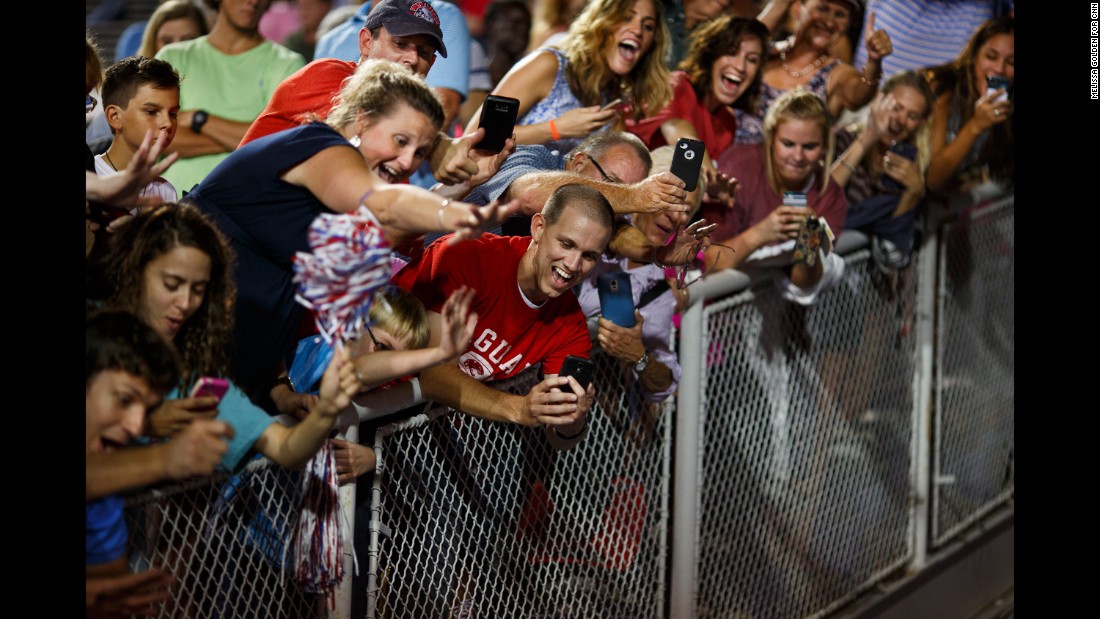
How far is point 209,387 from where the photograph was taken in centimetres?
232

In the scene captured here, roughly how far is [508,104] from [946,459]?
300cm

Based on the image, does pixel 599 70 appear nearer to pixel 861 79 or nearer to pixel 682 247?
pixel 682 247

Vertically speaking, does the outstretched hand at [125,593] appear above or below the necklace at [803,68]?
below

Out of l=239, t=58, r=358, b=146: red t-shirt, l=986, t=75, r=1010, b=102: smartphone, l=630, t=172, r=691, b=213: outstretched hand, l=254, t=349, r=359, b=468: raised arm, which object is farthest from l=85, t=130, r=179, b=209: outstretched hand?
l=986, t=75, r=1010, b=102: smartphone

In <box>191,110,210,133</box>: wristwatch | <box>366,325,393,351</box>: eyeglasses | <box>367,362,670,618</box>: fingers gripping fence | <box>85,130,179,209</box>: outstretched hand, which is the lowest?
<box>367,362,670,618</box>: fingers gripping fence

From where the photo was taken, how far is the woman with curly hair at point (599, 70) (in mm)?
4082

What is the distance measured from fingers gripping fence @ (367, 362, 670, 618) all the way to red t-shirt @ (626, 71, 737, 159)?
1153 millimetres

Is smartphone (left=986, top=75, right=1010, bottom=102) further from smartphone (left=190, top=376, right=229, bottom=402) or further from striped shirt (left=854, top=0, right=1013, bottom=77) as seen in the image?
smartphone (left=190, top=376, right=229, bottom=402)

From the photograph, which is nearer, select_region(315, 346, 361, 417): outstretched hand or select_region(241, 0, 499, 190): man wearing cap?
select_region(315, 346, 361, 417): outstretched hand

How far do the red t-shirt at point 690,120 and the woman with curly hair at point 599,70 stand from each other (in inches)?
2.1

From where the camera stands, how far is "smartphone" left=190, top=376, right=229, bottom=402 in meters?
2.30

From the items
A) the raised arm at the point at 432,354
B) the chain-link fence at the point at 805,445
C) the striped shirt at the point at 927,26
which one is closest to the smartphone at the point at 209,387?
the raised arm at the point at 432,354

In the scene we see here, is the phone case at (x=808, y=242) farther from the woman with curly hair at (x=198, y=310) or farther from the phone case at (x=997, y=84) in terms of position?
the woman with curly hair at (x=198, y=310)
